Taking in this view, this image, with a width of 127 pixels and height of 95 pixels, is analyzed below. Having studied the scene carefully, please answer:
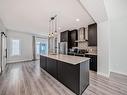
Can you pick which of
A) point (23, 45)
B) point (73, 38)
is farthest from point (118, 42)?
point (23, 45)

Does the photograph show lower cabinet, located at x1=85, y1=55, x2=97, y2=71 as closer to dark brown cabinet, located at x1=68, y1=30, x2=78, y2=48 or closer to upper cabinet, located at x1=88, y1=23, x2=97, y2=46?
upper cabinet, located at x1=88, y1=23, x2=97, y2=46

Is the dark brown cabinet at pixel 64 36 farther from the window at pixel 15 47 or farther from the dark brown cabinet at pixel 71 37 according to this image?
the window at pixel 15 47

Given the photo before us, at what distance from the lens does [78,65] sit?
7.63 feet

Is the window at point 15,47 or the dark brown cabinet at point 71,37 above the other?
the dark brown cabinet at point 71,37

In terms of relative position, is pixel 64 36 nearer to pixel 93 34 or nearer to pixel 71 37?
pixel 71 37

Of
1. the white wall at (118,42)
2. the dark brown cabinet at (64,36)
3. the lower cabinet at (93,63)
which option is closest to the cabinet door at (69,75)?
the lower cabinet at (93,63)

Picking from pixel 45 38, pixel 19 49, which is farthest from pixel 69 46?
pixel 19 49

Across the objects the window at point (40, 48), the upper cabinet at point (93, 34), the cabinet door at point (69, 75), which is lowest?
the cabinet door at point (69, 75)

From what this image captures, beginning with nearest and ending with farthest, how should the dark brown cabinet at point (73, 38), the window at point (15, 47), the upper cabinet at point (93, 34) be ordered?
the upper cabinet at point (93, 34) → the dark brown cabinet at point (73, 38) → the window at point (15, 47)

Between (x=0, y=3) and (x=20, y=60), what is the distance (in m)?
5.77

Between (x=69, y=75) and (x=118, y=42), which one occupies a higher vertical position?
(x=118, y=42)

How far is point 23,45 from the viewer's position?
7.84 meters

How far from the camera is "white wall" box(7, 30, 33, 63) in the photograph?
706 cm

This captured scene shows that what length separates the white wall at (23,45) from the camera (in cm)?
706
